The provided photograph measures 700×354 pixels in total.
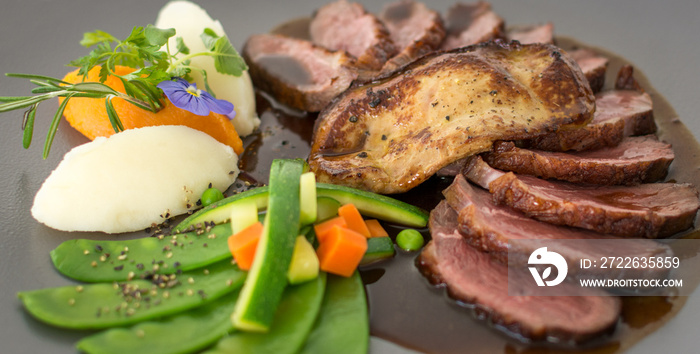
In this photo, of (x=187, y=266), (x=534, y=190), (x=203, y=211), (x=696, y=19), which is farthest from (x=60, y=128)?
(x=696, y=19)

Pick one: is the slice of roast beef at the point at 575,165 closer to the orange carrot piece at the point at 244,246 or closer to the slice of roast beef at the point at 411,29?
the slice of roast beef at the point at 411,29

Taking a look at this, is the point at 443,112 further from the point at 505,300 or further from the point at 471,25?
the point at 471,25

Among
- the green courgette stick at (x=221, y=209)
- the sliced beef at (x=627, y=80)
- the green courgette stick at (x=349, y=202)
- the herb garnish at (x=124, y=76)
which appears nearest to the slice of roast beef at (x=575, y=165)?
the green courgette stick at (x=349, y=202)

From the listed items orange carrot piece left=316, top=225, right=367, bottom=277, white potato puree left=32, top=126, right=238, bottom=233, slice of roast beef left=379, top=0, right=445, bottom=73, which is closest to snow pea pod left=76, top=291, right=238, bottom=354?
orange carrot piece left=316, top=225, right=367, bottom=277

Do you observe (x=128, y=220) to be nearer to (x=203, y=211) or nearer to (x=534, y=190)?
(x=203, y=211)

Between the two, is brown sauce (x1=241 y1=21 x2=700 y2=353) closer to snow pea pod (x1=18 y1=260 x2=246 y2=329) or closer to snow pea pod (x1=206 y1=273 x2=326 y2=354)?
snow pea pod (x1=206 y1=273 x2=326 y2=354)

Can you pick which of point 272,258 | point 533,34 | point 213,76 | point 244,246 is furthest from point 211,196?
point 533,34
